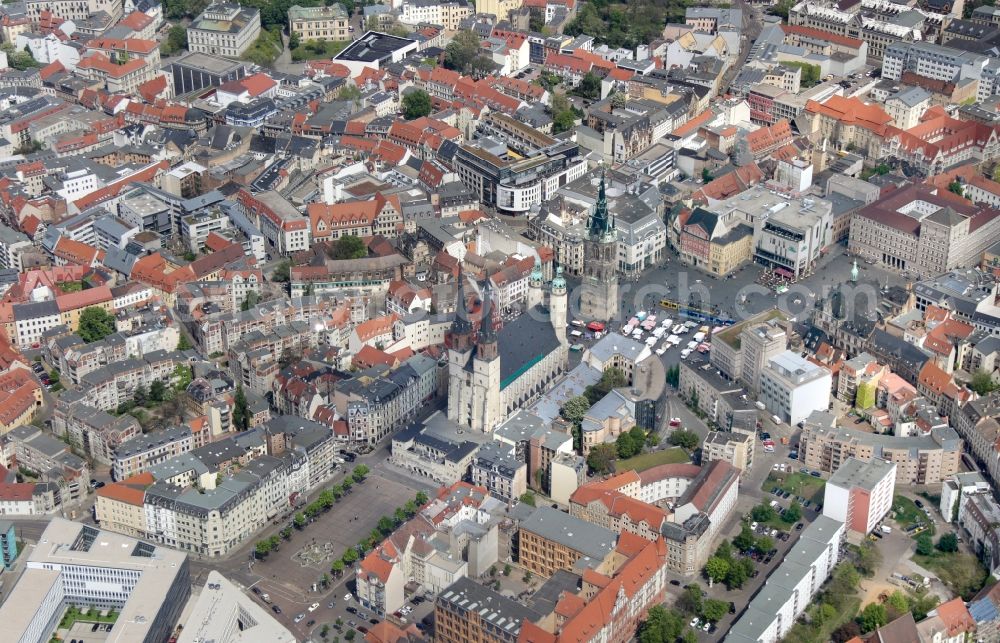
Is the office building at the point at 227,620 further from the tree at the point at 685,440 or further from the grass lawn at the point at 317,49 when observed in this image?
the grass lawn at the point at 317,49

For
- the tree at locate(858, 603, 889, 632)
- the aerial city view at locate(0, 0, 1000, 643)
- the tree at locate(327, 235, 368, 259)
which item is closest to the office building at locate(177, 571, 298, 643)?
the aerial city view at locate(0, 0, 1000, 643)

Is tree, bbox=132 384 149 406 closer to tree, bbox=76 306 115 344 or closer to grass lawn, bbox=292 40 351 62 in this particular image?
tree, bbox=76 306 115 344

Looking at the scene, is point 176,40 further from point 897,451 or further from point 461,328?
point 897,451

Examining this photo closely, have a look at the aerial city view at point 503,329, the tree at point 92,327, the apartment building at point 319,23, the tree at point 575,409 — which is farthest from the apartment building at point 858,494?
the apartment building at point 319,23

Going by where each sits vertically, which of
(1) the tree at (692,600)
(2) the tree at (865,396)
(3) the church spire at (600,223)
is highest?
(3) the church spire at (600,223)

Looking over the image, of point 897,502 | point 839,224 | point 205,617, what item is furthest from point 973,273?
point 205,617

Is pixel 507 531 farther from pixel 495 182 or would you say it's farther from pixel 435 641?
pixel 495 182
